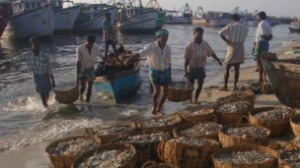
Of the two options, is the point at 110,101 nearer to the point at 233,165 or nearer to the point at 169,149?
the point at 169,149

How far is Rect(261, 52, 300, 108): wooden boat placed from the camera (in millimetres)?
7895

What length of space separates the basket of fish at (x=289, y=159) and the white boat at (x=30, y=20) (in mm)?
32234

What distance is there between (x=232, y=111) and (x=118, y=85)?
4632 millimetres

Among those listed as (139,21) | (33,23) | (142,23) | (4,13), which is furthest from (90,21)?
(4,13)

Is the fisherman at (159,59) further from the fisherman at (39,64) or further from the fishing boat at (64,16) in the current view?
the fishing boat at (64,16)

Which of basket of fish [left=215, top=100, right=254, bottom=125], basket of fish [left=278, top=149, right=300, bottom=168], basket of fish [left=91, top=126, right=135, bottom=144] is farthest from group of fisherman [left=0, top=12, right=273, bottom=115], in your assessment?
basket of fish [left=278, top=149, right=300, bottom=168]

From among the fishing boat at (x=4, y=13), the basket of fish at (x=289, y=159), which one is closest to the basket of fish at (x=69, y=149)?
the basket of fish at (x=289, y=159)

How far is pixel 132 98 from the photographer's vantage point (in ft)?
39.6

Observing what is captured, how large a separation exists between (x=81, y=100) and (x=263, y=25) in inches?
223

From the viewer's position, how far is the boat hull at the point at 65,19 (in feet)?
142

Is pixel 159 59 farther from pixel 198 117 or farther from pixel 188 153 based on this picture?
pixel 188 153

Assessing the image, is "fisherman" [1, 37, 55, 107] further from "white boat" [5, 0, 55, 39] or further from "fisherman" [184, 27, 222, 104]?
"white boat" [5, 0, 55, 39]

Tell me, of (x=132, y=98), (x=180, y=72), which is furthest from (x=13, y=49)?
(x=132, y=98)

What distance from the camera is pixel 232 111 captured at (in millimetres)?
7199
